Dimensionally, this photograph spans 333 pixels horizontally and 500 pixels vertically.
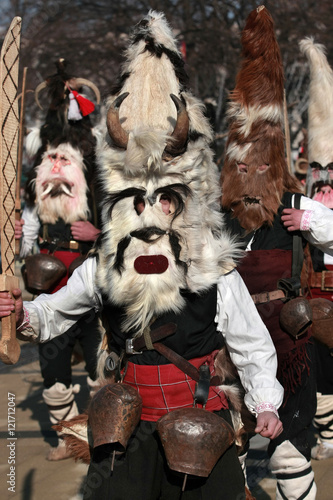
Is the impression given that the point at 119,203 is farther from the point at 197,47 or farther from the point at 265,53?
the point at 197,47

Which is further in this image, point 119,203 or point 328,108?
point 328,108

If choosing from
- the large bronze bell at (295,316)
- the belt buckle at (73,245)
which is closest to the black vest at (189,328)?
the large bronze bell at (295,316)

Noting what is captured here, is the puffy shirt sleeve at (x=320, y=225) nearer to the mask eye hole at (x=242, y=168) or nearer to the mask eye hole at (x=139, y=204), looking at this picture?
the mask eye hole at (x=242, y=168)

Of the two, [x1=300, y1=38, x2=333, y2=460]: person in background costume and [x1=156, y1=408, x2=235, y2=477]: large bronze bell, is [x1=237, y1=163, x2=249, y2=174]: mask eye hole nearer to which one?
[x1=300, y1=38, x2=333, y2=460]: person in background costume

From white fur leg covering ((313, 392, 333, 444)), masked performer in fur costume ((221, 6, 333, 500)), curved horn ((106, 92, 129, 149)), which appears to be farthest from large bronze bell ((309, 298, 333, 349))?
curved horn ((106, 92, 129, 149))

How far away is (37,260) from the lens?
15.5 ft

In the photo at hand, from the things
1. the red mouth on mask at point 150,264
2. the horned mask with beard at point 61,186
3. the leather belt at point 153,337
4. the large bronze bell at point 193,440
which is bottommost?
the large bronze bell at point 193,440

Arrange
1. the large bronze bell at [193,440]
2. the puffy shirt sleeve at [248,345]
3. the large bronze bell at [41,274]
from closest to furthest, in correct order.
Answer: the large bronze bell at [193,440], the puffy shirt sleeve at [248,345], the large bronze bell at [41,274]

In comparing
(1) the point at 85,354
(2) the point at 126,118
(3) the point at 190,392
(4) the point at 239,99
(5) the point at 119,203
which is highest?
(4) the point at 239,99

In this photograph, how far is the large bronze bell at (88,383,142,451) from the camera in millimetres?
2389

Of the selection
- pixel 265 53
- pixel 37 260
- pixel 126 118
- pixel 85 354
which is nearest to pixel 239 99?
pixel 265 53

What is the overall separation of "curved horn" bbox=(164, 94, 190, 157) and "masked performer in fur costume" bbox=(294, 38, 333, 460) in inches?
70.4

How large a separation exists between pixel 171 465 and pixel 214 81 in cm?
1148

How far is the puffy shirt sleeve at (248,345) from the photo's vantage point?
250 cm
